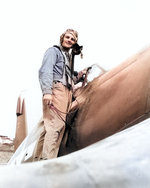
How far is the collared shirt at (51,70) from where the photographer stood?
112 cm

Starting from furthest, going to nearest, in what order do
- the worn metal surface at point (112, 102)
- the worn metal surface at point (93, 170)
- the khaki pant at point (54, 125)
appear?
1. the khaki pant at point (54, 125)
2. the worn metal surface at point (112, 102)
3. the worn metal surface at point (93, 170)

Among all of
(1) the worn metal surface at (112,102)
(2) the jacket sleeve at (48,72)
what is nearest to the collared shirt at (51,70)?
(2) the jacket sleeve at (48,72)

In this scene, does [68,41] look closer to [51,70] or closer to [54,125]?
[51,70]

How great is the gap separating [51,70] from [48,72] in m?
0.02

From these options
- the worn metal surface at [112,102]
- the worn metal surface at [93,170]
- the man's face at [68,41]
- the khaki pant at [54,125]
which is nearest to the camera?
the worn metal surface at [93,170]

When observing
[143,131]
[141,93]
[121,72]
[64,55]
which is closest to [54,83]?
[64,55]

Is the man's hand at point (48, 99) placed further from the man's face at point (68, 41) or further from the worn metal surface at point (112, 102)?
the man's face at point (68, 41)

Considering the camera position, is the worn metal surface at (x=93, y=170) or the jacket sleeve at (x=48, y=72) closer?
the worn metal surface at (x=93, y=170)

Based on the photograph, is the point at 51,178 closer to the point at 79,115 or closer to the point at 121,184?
the point at 121,184

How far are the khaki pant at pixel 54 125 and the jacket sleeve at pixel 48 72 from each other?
1.5 inches

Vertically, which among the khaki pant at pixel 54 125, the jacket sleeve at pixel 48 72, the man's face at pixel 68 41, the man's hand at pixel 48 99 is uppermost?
the man's face at pixel 68 41

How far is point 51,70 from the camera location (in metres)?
1.15

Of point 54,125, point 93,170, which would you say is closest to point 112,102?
point 54,125

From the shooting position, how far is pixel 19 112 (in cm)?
205
